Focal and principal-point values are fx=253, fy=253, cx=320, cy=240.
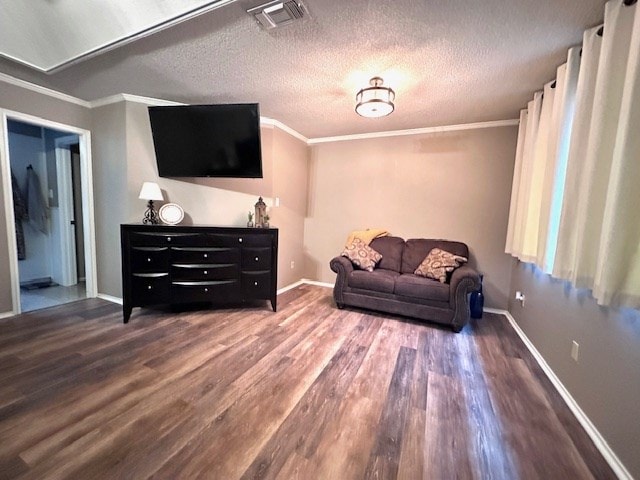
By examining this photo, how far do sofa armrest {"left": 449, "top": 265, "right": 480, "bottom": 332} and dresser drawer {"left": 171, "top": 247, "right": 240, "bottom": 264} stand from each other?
2351mm

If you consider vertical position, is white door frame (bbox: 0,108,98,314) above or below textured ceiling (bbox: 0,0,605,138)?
below

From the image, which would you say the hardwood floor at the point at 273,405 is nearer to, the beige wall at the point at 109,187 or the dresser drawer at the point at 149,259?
the dresser drawer at the point at 149,259

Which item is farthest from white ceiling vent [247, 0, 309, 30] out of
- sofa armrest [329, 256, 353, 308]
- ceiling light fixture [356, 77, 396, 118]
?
sofa armrest [329, 256, 353, 308]

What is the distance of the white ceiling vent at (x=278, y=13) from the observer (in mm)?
1459

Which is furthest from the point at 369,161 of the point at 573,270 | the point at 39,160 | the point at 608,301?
the point at 39,160

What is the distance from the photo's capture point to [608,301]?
1.24m

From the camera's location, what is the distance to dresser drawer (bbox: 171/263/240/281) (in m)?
2.71

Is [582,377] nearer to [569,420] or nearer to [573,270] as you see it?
[569,420]

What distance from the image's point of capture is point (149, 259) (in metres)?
2.61

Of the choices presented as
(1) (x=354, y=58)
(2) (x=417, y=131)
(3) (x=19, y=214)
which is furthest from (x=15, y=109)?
(2) (x=417, y=131)

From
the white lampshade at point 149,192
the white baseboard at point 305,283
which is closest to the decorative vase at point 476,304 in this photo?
the white baseboard at point 305,283

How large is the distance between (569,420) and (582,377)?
267 mm

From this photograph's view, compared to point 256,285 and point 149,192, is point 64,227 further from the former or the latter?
point 256,285

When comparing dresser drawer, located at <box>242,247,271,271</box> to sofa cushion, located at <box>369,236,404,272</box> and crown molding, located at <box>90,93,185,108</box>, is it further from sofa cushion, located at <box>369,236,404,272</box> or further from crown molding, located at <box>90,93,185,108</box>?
crown molding, located at <box>90,93,185,108</box>
